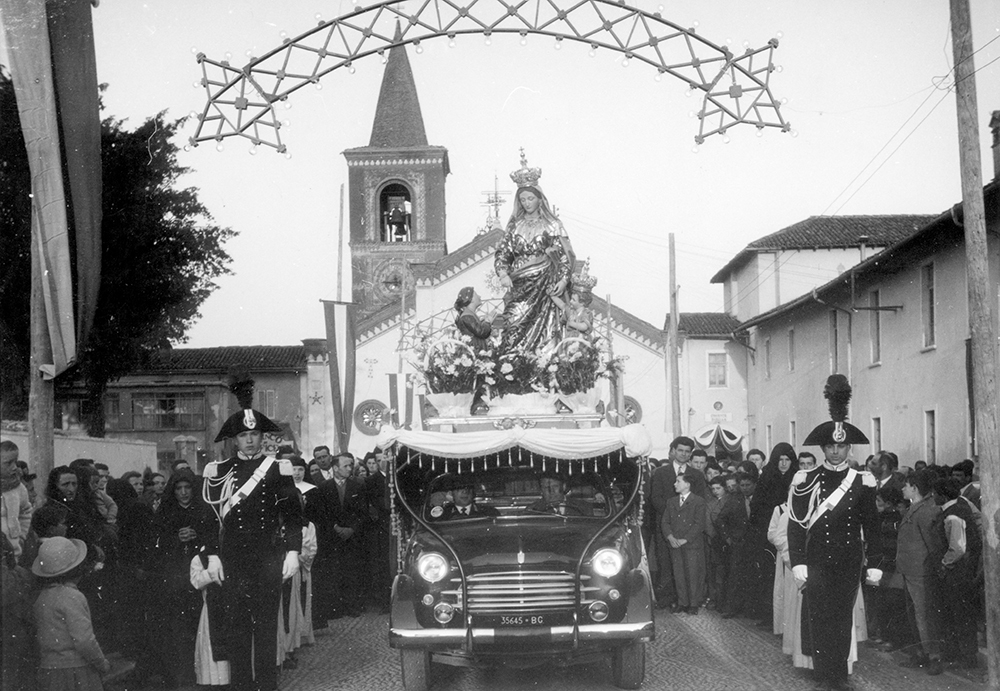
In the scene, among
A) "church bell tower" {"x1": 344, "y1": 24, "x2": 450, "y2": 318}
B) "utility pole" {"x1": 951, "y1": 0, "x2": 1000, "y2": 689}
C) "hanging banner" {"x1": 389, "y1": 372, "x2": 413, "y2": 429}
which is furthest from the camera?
"church bell tower" {"x1": 344, "y1": 24, "x2": 450, "y2": 318}

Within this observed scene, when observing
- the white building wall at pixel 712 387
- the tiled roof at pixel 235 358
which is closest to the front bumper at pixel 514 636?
the white building wall at pixel 712 387

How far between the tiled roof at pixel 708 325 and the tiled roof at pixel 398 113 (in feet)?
45.9

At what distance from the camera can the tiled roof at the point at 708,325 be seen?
4409 cm

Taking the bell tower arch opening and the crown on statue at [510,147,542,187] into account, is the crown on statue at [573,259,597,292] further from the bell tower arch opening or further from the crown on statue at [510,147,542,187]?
the bell tower arch opening

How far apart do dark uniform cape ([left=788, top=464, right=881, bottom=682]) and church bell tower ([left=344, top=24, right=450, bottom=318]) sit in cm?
3978

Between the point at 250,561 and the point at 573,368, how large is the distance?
3835 millimetres

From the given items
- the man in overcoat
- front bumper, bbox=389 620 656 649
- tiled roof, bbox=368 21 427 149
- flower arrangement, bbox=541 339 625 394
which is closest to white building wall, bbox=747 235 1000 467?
the man in overcoat

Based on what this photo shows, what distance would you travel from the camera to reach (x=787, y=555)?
9258mm

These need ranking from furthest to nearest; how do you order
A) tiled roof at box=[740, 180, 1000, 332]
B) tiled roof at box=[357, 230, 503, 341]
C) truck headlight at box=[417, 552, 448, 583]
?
tiled roof at box=[357, 230, 503, 341] → tiled roof at box=[740, 180, 1000, 332] → truck headlight at box=[417, 552, 448, 583]

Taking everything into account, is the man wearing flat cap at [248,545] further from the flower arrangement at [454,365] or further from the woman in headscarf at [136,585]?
the flower arrangement at [454,365]

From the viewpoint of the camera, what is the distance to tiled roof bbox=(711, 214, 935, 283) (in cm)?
3306

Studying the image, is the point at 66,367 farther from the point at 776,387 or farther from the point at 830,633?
the point at 776,387

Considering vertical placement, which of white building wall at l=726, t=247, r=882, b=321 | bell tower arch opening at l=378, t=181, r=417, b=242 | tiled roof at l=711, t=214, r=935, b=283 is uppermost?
bell tower arch opening at l=378, t=181, r=417, b=242

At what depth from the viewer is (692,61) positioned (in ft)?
34.0
